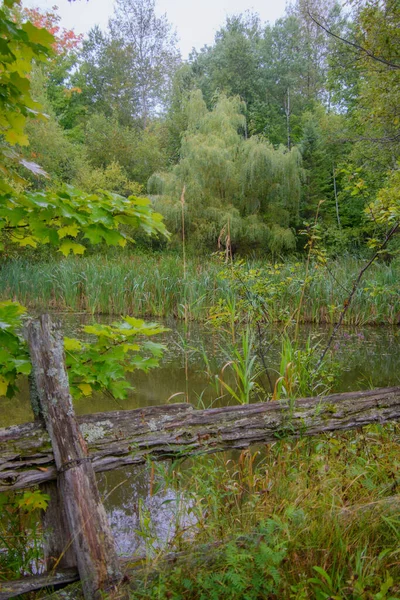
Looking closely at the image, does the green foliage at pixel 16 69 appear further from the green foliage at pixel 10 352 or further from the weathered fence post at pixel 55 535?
the weathered fence post at pixel 55 535

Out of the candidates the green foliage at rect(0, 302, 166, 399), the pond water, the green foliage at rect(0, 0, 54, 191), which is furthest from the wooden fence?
the green foliage at rect(0, 0, 54, 191)

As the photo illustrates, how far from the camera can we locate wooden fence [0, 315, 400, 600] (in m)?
1.43

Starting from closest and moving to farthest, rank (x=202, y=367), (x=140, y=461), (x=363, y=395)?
1. (x=140, y=461)
2. (x=363, y=395)
3. (x=202, y=367)

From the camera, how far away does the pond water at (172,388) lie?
94.0 inches

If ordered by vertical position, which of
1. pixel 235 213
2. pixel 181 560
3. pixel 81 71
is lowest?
pixel 181 560

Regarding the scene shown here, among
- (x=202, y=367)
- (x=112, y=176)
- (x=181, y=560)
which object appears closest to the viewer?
(x=181, y=560)

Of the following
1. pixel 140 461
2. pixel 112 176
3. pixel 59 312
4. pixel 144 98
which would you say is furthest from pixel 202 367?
pixel 144 98

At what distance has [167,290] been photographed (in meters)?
9.28

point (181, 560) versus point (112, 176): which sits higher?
point (112, 176)

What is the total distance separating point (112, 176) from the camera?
17.1 meters

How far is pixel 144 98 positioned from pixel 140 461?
82.5 ft

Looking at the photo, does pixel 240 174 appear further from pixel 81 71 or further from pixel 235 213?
pixel 81 71

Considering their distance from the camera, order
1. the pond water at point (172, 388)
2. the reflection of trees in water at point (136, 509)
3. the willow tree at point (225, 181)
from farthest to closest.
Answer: the willow tree at point (225, 181), the pond water at point (172, 388), the reflection of trees in water at point (136, 509)

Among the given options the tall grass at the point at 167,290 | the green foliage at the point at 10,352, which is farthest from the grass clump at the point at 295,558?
the tall grass at the point at 167,290
